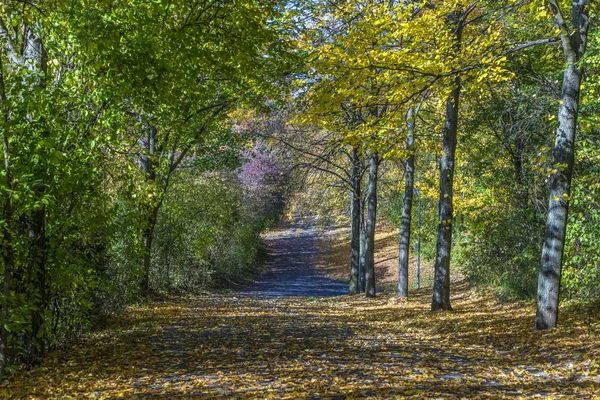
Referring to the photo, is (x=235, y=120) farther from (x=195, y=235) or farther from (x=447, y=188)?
(x=447, y=188)

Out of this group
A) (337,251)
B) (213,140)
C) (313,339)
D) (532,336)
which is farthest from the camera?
(337,251)

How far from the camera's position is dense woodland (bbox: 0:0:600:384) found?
615cm

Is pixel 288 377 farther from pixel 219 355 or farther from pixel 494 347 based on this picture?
pixel 494 347

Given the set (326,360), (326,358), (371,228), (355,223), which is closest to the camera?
(326,360)

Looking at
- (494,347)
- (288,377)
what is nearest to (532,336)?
(494,347)

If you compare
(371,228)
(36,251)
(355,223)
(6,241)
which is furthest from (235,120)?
(6,241)

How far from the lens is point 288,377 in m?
6.31

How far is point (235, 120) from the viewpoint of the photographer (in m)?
18.8

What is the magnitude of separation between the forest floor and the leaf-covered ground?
0.02m

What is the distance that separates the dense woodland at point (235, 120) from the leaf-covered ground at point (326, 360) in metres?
0.69

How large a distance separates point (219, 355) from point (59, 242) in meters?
2.77

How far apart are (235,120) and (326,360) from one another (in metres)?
12.8

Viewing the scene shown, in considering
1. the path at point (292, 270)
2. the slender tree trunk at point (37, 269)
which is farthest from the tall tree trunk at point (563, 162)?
the path at point (292, 270)

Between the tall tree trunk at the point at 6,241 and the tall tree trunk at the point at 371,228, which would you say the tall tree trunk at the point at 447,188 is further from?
the tall tree trunk at the point at 6,241
